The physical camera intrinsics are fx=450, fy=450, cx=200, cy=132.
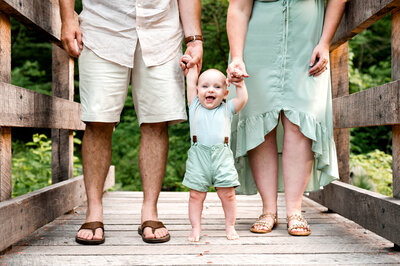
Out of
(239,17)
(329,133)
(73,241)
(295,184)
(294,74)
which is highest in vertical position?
(239,17)

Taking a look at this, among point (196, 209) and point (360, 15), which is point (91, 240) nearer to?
point (196, 209)

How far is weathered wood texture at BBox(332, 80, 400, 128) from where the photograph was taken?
6.48 ft

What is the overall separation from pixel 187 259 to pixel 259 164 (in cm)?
82

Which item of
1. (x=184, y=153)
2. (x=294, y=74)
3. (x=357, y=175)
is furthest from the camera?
(x=184, y=153)

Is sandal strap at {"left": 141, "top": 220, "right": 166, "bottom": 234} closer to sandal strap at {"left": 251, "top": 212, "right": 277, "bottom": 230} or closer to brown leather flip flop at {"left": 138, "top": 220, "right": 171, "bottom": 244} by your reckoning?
brown leather flip flop at {"left": 138, "top": 220, "right": 171, "bottom": 244}

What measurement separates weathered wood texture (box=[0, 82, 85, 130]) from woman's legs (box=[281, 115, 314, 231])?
1.31 m

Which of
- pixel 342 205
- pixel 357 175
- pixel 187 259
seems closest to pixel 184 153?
pixel 357 175

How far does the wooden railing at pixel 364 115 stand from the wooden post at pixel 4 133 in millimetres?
1729

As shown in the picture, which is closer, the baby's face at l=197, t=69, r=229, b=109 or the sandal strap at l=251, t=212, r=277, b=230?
the baby's face at l=197, t=69, r=229, b=109

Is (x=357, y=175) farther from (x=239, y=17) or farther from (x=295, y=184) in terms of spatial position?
(x=239, y=17)

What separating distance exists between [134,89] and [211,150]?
1.74ft

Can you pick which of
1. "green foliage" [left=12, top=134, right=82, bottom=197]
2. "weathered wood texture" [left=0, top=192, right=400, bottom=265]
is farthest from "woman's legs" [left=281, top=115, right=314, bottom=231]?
"green foliage" [left=12, top=134, right=82, bottom=197]

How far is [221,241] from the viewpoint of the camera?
220 cm

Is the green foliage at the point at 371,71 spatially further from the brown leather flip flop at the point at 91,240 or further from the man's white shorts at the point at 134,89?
the brown leather flip flop at the point at 91,240
